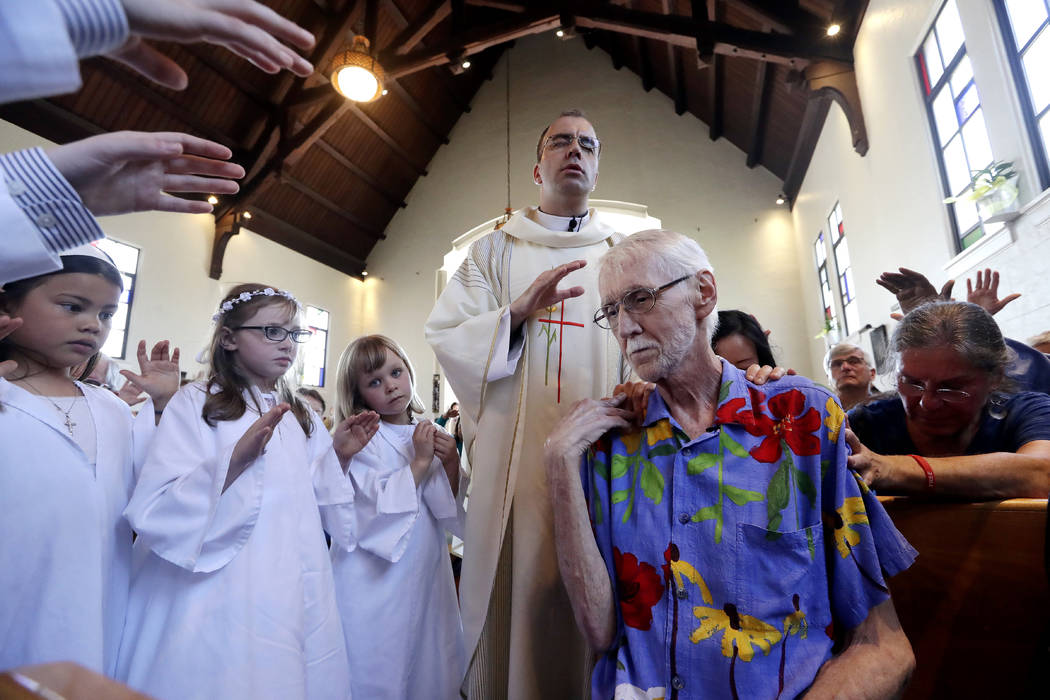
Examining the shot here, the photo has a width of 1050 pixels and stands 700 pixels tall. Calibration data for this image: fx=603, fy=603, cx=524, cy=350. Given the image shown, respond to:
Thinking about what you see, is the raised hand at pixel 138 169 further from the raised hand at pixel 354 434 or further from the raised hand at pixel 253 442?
the raised hand at pixel 354 434

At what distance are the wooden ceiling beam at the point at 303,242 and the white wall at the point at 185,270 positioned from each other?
0.17m

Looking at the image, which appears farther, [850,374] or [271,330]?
[850,374]

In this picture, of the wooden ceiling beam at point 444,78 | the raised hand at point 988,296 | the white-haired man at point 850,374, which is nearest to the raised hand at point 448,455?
the raised hand at point 988,296

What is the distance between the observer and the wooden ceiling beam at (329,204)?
37.6ft

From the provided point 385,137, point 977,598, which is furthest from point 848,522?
point 385,137

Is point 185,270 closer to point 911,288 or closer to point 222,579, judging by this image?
point 222,579

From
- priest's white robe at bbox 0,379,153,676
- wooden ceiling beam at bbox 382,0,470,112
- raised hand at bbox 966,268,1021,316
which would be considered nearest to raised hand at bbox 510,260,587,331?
priest's white robe at bbox 0,379,153,676

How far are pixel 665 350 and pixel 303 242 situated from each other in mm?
12288

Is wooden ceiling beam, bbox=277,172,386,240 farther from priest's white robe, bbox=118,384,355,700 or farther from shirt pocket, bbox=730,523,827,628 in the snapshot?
shirt pocket, bbox=730,523,827,628

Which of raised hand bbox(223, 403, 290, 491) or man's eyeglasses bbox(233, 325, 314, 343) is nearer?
raised hand bbox(223, 403, 290, 491)

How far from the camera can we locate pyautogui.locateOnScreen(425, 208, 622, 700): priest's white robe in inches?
66.6

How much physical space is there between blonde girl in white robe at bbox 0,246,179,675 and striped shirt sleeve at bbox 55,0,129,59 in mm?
913

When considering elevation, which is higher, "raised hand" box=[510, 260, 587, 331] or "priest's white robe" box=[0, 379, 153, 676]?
"raised hand" box=[510, 260, 587, 331]

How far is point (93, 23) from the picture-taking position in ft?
2.27
